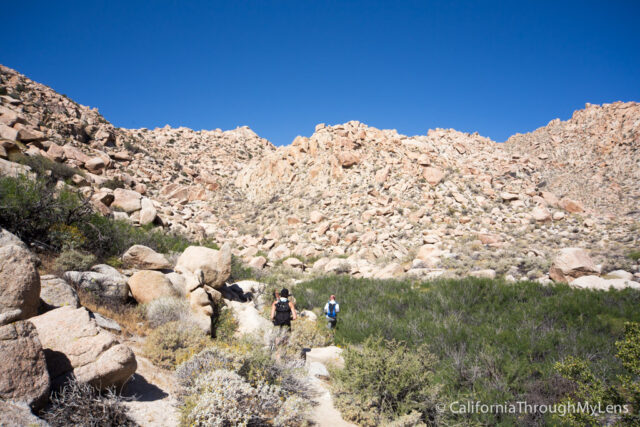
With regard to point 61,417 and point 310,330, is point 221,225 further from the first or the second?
point 61,417

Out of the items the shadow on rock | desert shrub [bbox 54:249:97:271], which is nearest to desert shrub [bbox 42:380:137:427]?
the shadow on rock

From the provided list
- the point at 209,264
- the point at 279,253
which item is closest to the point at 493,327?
the point at 209,264

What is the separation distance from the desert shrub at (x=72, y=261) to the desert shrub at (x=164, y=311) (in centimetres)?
157

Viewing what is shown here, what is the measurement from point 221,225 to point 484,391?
21.8m

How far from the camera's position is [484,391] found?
172 inches

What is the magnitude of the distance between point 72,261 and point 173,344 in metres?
3.06

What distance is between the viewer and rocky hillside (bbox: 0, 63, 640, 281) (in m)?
14.4

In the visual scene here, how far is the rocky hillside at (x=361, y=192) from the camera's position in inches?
566

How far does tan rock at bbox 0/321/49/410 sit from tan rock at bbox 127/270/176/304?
344cm

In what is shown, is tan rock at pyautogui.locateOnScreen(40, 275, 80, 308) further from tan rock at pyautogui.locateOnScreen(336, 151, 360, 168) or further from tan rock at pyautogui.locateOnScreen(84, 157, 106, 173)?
tan rock at pyautogui.locateOnScreen(336, 151, 360, 168)

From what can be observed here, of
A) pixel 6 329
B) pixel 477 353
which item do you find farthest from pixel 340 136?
pixel 6 329

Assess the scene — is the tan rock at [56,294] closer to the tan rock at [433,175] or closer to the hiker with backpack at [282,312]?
the hiker with backpack at [282,312]

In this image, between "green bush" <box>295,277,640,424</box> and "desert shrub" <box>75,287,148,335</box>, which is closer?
"green bush" <box>295,277,640,424</box>

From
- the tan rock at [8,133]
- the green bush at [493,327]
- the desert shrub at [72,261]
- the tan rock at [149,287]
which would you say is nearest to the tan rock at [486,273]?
the green bush at [493,327]
